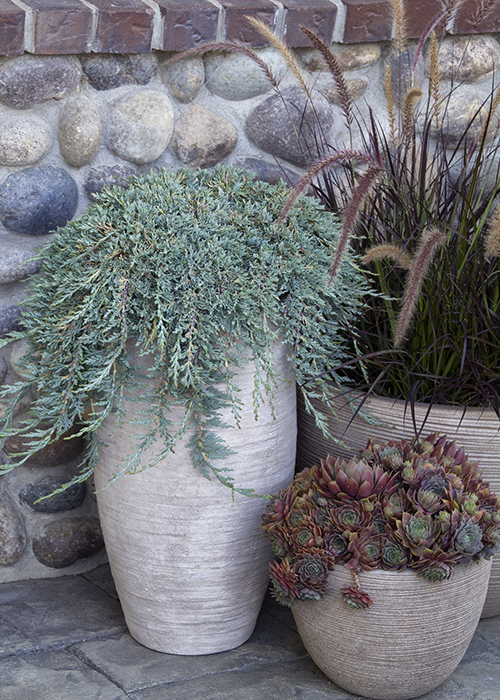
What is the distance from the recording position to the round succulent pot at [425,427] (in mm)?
1725

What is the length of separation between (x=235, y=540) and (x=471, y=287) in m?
0.77

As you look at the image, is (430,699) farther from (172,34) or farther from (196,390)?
(172,34)

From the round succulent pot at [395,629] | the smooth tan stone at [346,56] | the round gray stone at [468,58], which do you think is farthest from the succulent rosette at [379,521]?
the round gray stone at [468,58]

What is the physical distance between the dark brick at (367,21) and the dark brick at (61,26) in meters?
0.76

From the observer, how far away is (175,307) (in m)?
1.51

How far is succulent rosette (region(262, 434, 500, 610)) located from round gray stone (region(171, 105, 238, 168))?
3.01 feet

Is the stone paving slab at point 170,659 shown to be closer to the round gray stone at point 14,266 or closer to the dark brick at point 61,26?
the round gray stone at point 14,266

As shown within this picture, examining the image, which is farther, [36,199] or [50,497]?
[50,497]

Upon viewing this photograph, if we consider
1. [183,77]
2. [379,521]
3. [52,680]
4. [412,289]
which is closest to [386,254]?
[412,289]

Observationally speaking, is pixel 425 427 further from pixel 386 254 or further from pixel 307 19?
pixel 307 19

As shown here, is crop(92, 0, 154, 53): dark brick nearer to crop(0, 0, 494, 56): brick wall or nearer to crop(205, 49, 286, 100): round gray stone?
crop(0, 0, 494, 56): brick wall

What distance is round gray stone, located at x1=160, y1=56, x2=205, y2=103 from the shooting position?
1.95 m

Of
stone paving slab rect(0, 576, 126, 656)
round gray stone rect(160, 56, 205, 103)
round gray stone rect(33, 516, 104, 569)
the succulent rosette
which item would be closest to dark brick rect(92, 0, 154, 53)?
round gray stone rect(160, 56, 205, 103)

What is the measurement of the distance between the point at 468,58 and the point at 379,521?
4.94 feet
